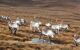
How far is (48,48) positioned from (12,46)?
4.83 m

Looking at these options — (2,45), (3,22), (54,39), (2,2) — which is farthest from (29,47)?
(2,2)

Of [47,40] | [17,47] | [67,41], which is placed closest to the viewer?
[17,47]

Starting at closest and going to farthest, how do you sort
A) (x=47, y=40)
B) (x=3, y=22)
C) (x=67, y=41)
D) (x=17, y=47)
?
(x=17, y=47) → (x=47, y=40) → (x=67, y=41) → (x=3, y=22)

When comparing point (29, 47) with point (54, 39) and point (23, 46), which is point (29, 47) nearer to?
point (23, 46)

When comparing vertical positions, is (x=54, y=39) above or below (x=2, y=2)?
above

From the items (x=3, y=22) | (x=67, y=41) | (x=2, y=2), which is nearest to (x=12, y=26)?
(x=67, y=41)

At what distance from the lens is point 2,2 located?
193 m

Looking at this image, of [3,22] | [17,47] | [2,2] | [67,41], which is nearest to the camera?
[17,47]

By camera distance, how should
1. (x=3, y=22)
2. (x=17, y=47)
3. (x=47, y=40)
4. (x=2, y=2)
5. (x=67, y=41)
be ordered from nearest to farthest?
1. (x=17, y=47)
2. (x=47, y=40)
3. (x=67, y=41)
4. (x=3, y=22)
5. (x=2, y=2)

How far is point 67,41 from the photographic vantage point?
146 feet

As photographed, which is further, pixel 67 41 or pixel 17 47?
pixel 67 41

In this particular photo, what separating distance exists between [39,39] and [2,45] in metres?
8.26

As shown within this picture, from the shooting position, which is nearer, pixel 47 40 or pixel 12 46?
pixel 12 46

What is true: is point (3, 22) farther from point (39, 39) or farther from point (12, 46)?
point (12, 46)
